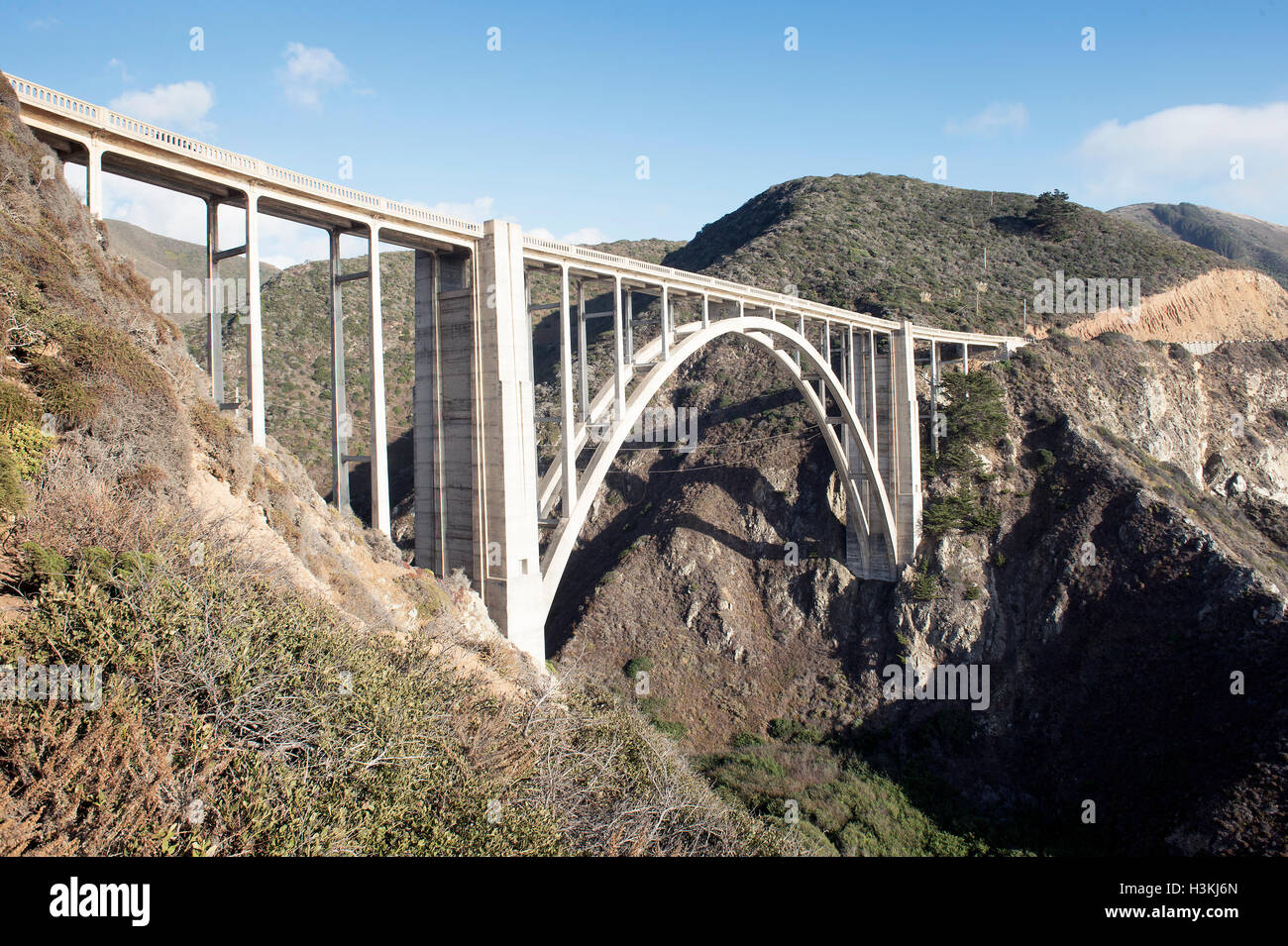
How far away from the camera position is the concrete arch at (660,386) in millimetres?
18125

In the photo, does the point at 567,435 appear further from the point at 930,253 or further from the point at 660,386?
the point at 930,253

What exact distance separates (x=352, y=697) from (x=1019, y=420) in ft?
118

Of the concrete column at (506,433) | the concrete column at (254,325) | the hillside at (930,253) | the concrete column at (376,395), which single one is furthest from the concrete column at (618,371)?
the hillside at (930,253)

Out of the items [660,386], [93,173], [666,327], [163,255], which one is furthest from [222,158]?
[163,255]

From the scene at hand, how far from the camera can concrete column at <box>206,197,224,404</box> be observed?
1206 centimetres

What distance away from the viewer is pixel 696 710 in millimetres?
31062

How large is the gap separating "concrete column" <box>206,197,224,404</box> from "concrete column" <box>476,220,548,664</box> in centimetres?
522

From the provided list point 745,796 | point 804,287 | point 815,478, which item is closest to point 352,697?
point 745,796

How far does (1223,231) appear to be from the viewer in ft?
367

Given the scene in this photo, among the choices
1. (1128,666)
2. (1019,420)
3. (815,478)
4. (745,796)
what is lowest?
(745,796)

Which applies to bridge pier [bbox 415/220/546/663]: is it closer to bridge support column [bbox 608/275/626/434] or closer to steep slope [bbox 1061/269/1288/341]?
bridge support column [bbox 608/275/626/434]

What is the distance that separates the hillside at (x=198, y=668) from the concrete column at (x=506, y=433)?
4234 millimetres
